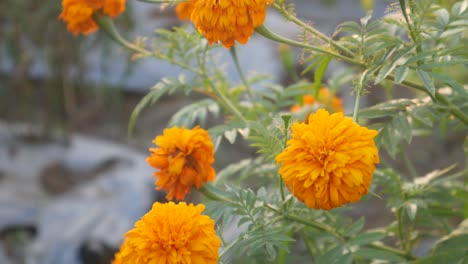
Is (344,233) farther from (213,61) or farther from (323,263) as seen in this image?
(213,61)

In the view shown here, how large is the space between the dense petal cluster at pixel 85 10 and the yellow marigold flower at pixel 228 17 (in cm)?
38

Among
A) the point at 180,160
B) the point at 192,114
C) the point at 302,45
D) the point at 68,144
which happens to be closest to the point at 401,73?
the point at 302,45

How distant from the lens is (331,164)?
0.86 m

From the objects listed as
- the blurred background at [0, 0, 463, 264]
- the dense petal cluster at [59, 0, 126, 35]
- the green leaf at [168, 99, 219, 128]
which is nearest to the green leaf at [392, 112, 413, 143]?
the green leaf at [168, 99, 219, 128]

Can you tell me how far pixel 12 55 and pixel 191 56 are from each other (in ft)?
7.22

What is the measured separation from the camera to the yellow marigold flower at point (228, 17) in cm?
98

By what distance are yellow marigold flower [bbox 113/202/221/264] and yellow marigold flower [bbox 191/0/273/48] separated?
0.27 metres

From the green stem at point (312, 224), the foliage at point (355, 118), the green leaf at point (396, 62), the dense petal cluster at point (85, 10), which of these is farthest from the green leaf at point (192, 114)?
the green leaf at point (396, 62)

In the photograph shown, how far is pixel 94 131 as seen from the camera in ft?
14.3

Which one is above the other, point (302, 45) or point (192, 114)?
point (192, 114)

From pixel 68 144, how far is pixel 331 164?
9.78ft

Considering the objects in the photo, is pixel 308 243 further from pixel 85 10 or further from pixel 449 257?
pixel 85 10

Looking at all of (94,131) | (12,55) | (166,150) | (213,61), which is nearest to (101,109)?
(94,131)

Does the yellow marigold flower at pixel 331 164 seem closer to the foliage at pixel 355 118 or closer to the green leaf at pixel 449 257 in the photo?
the foliage at pixel 355 118
